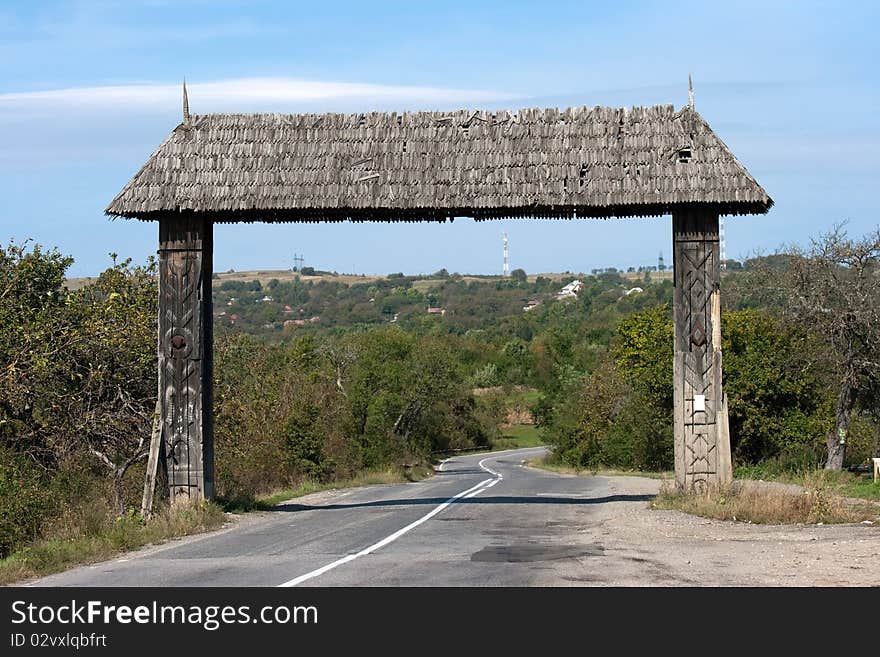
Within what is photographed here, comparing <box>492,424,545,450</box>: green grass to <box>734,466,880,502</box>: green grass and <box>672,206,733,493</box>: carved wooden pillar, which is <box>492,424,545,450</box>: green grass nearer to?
<box>734,466,880,502</box>: green grass

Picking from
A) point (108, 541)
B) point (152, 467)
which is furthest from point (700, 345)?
point (108, 541)

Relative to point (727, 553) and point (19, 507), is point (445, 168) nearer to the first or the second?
point (727, 553)

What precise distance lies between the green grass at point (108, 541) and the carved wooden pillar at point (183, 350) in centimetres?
99

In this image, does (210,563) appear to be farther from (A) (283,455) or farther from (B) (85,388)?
(A) (283,455)

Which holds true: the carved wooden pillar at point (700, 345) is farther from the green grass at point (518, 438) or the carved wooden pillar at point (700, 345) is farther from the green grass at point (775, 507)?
the green grass at point (518, 438)

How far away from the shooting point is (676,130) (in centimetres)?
2034

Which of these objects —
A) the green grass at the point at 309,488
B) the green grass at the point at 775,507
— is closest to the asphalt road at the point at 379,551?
the green grass at the point at 309,488

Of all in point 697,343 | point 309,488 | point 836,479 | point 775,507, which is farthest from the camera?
point 309,488

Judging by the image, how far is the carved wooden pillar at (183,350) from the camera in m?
20.7

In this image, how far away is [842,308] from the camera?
111ft

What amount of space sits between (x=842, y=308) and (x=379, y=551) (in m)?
23.4

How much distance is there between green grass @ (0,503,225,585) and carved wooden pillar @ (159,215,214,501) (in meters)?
0.99

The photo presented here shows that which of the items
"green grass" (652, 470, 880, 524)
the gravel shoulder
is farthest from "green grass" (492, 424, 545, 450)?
the gravel shoulder
